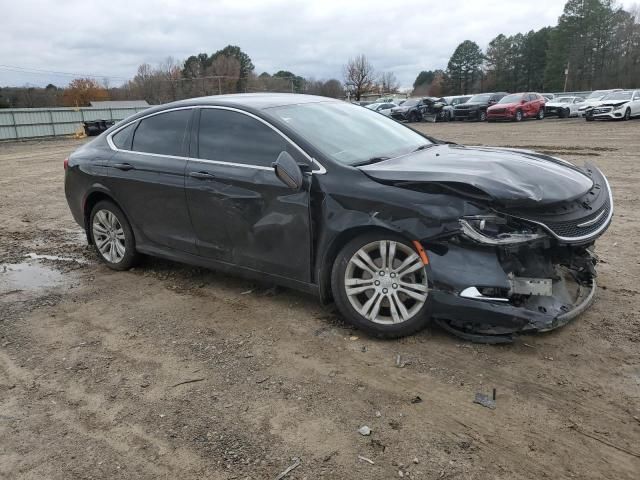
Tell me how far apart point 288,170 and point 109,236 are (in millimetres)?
2664

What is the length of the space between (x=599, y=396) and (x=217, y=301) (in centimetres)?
297

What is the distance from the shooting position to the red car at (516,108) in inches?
1154

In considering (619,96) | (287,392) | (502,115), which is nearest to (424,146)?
(287,392)

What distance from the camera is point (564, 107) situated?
30.9 m

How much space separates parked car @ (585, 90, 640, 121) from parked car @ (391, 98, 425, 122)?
1077 cm

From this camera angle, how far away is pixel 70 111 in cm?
3678

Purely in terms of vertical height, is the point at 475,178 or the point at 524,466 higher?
the point at 475,178

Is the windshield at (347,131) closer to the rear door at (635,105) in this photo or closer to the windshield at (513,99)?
the rear door at (635,105)

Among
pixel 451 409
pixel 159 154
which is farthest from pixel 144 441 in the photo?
pixel 159 154

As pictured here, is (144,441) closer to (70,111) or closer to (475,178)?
(475,178)

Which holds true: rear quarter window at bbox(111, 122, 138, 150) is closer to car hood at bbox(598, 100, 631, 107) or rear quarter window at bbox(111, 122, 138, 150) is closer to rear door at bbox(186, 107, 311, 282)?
rear door at bbox(186, 107, 311, 282)

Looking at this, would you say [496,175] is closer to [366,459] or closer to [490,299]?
[490,299]

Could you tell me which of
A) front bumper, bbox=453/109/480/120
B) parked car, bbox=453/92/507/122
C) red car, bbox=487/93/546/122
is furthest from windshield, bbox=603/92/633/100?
front bumper, bbox=453/109/480/120

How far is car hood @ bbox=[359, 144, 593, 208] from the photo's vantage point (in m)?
3.38
